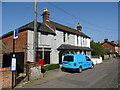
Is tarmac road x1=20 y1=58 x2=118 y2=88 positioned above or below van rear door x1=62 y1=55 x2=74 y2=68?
below

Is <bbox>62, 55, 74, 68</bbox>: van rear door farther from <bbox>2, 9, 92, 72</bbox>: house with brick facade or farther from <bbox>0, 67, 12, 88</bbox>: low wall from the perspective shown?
<bbox>0, 67, 12, 88</bbox>: low wall

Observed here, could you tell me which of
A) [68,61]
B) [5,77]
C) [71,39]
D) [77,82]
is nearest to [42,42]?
[68,61]

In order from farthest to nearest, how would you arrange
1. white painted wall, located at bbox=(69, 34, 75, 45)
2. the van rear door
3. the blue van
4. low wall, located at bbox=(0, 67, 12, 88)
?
white painted wall, located at bbox=(69, 34, 75, 45)
the van rear door
the blue van
low wall, located at bbox=(0, 67, 12, 88)

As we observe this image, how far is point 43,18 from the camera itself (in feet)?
64.0

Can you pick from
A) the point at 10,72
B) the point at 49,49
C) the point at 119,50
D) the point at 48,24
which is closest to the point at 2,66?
the point at 10,72

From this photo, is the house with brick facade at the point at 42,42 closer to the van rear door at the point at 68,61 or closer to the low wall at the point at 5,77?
the van rear door at the point at 68,61

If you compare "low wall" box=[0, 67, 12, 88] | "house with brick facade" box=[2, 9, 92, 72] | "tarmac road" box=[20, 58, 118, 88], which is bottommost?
"tarmac road" box=[20, 58, 118, 88]

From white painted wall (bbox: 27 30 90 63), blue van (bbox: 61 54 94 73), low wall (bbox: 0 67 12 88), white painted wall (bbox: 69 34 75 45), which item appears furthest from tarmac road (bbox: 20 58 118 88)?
white painted wall (bbox: 69 34 75 45)

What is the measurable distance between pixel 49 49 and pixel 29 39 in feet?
12.2

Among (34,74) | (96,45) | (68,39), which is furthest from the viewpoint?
(96,45)

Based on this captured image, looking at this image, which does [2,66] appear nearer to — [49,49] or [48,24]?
[49,49]

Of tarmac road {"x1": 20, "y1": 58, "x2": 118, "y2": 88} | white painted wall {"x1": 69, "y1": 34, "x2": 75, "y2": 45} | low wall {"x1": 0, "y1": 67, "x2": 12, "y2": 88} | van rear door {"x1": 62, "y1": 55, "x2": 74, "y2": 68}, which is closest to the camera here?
low wall {"x1": 0, "y1": 67, "x2": 12, "y2": 88}

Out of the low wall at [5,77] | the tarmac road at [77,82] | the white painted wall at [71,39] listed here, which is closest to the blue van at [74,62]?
the tarmac road at [77,82]

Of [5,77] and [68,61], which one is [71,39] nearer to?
[68,61]
